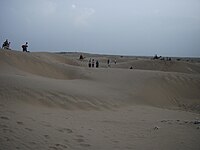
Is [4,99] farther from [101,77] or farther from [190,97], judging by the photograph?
[190,97]

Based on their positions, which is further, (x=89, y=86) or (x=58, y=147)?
(x=89, y=86)

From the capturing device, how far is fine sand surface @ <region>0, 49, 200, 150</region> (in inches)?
217

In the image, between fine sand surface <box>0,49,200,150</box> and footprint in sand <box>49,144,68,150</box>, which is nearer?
footprint in sand <box>49,144,68,150</box>

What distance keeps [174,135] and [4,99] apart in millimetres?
Result: 5297

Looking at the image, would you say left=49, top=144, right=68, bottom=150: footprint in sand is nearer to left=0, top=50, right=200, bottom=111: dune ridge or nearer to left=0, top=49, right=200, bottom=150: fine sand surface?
left=0, top=49, right=200, bottom=150: fine sand surface

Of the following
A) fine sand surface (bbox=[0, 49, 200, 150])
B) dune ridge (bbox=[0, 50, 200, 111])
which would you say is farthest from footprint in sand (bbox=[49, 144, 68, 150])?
dune ridge (bbox=[0, 50, 200, 111])

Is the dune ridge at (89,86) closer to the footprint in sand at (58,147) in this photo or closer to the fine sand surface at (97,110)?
the fine sand surface at (97,110)

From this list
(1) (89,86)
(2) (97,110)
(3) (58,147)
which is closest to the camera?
(3) (58,147)

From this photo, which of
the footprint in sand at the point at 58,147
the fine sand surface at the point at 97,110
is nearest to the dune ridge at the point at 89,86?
the fine sand surface at the point at 97,110

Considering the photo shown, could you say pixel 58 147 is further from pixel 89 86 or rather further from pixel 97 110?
pixel 89 86

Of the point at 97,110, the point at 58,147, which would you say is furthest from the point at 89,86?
the point at 58,147

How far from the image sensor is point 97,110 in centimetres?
912

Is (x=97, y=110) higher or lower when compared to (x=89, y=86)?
lower

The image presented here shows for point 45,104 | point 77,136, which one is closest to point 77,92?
point 45,104
